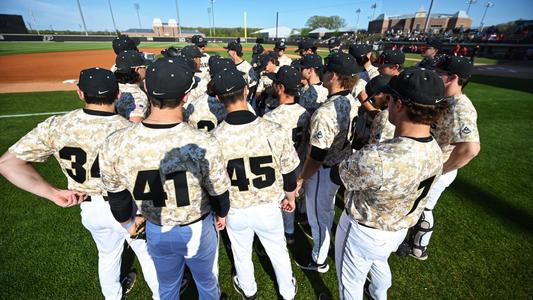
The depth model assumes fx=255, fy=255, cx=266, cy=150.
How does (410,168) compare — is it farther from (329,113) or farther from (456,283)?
(456,283)

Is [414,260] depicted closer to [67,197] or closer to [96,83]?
[67,197]

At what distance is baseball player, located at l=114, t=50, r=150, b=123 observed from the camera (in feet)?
12.0

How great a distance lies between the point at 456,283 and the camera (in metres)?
3.44

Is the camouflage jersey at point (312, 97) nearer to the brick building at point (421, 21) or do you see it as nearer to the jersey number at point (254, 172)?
the jersey number at point (254, 172)

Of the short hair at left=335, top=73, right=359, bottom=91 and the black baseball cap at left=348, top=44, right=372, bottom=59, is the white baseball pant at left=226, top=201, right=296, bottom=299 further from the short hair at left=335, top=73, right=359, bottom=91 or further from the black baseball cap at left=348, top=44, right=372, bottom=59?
the black baseball cap at left=348, top=44, right=372, bottom=59

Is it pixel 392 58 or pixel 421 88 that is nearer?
pixel 421 88

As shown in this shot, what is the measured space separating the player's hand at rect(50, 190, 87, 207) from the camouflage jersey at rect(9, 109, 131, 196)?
0.81 feet

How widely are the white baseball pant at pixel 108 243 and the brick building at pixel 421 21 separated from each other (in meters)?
78.2

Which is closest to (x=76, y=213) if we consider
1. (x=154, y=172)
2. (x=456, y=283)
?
(x=154, y=172)

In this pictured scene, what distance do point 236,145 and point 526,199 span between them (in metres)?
6.28

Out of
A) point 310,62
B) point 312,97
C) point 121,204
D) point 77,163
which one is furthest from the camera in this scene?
point 310,62

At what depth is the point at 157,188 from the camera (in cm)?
212

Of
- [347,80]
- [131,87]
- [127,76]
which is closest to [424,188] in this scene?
[347,80]

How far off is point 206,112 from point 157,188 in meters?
2.05
